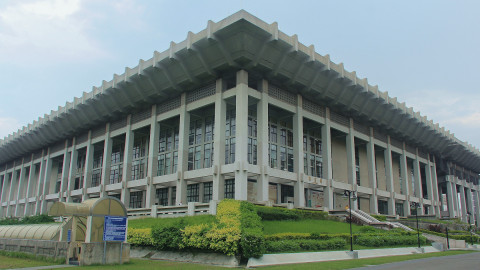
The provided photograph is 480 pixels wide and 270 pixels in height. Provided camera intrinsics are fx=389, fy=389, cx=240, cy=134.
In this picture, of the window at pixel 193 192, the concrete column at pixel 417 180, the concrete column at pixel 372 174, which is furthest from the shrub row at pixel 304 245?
the concrete column at pixel 417 180

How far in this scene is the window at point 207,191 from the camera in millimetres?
43909

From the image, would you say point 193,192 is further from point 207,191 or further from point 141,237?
point 141,237

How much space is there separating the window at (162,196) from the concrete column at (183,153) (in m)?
8.86

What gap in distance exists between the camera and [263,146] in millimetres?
37938

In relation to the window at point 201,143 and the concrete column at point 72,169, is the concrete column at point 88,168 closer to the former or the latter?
the concrete column at point 72,169

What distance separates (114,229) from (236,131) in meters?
19.4

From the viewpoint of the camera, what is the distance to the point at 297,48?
37594mm

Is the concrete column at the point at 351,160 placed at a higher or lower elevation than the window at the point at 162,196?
higher

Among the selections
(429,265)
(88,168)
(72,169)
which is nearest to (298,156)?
(429,265)

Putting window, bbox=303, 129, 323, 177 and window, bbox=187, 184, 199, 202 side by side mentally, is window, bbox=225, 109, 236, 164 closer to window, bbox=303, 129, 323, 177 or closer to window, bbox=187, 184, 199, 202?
window, bbox=187, 184, 199, 202

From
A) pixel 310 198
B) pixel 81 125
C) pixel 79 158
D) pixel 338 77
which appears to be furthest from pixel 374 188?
pixel 79 158

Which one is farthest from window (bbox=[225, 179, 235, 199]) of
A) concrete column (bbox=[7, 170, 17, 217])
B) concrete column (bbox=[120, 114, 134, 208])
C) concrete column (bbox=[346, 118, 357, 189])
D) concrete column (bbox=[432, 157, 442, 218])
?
concrete column (bbox=[7, 170, 17, 217])

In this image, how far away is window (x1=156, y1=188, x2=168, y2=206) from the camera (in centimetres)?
4950

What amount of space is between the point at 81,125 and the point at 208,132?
22.7 m
